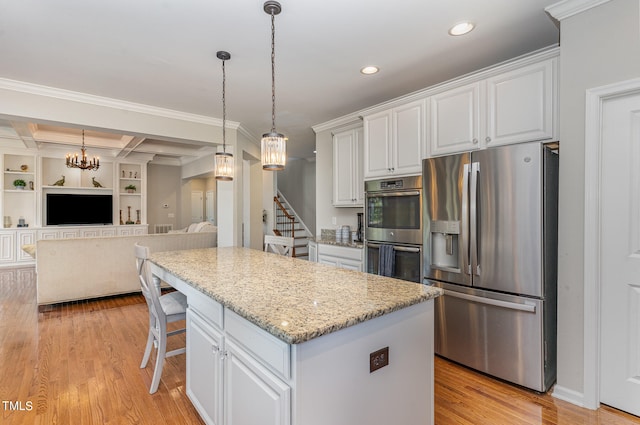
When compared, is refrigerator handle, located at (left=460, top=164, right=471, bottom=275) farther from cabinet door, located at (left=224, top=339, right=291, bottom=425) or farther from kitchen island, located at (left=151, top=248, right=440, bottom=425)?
cabinet door, located at (left=224, top=339, right=291, bottom=425)

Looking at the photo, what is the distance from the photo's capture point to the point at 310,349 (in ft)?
3.60

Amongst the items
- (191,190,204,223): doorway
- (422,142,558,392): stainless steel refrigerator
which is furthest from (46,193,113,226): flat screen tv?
(422,142,558,392): stainless steel refrigerator

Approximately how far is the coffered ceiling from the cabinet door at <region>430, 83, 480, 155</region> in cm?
30

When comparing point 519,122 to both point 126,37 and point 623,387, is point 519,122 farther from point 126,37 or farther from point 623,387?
point 126,37

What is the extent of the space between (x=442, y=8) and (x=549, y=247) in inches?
69.4

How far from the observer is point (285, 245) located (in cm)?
306

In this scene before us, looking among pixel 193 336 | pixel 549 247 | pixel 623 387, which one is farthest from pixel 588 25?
pixel 193 336

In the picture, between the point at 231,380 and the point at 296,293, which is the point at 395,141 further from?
the point at 231,380

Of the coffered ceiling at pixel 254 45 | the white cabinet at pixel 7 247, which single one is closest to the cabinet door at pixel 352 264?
the coffered ceiling at pixel 254 45

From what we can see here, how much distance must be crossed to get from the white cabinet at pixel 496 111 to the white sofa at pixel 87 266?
4.09m

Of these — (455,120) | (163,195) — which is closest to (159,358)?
(455,120)

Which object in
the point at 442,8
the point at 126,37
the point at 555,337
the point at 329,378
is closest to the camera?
the point at 329,378

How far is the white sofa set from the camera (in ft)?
13.2

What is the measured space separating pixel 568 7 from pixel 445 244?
5.87 feet
